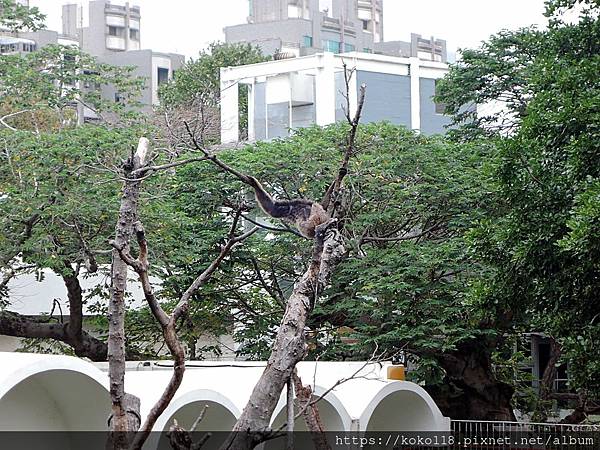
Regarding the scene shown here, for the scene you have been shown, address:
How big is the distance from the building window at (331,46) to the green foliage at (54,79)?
24.5 metres

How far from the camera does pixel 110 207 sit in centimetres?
1364

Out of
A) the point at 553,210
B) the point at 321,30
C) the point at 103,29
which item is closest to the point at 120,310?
the point at 553,210

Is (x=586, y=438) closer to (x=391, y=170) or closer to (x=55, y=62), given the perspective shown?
(x=391, y=170)

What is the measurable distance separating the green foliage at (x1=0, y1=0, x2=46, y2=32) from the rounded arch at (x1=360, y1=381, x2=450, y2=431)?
11709 mm

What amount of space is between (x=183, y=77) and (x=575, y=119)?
94.4ft

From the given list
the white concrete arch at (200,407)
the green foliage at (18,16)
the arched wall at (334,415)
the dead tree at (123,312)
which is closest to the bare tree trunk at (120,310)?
the dead tree at (123,312)

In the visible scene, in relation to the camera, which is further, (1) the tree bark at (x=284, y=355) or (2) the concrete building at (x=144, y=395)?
(2) the concrete building at (x=144, y=395)

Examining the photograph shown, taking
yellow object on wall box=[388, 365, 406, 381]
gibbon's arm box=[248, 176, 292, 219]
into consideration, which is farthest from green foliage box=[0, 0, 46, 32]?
gibbon's arm box=[248, 176, 292, 219]

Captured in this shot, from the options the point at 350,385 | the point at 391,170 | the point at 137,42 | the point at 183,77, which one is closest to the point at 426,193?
the point at 391,170

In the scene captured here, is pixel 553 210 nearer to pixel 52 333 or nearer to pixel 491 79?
pixel 52 333

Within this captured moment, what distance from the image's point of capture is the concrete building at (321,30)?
45.1 m

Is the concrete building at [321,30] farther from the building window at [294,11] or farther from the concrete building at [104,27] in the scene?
the concrete building at [104,27]

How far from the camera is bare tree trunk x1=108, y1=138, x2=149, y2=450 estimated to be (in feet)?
15.6

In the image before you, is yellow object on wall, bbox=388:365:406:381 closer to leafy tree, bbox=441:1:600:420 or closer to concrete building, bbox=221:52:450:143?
leafy tree, bbox=441:1:600:420
